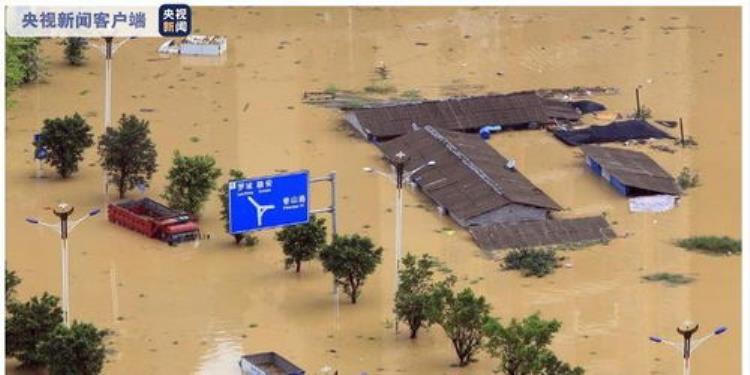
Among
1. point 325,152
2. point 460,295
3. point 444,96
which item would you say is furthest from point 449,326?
point 444,96

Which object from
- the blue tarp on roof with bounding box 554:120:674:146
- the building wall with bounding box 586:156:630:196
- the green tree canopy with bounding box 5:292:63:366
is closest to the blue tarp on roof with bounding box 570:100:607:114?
the blue tarp on roof with bounding box 554:120:674:146

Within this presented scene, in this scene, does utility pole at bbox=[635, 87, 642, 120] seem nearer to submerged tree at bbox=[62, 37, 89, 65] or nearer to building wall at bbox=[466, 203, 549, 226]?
building wall at bbox=[466, 203, 549, 226]

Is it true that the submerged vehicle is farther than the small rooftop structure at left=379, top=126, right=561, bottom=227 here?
No

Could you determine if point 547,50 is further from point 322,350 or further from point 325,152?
point 322,350

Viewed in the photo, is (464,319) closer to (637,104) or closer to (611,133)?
(611,133)

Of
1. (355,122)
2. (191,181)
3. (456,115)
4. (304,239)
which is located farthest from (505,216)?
(355,122)
